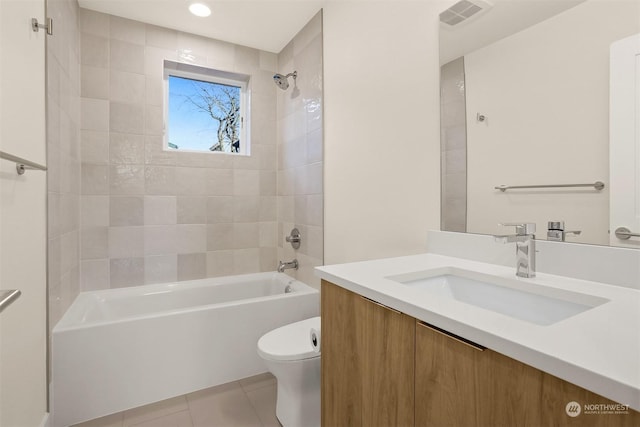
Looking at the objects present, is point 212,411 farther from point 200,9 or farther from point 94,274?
point 200,9

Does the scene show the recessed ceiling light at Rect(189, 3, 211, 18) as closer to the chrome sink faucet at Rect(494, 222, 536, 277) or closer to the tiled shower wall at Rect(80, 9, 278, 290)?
the tiled shower wall at Rect(80, 9, 278, 290)

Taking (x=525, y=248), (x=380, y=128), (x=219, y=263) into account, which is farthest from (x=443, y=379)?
(x=219, y=263)

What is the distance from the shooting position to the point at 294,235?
2631mm

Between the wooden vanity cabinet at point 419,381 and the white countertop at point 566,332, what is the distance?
0.03 m

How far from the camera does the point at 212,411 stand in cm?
173

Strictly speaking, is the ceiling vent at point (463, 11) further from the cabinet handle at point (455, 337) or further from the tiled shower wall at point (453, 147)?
the cabinet handle at point (455, 337)

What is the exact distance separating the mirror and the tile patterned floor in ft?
4.63

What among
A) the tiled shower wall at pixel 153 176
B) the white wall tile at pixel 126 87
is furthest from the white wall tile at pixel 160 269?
the white wall tile at pixel 126 87

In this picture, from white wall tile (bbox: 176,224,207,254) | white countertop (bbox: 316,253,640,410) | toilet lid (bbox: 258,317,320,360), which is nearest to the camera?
white countertop (bbox: 316,253,640,410)

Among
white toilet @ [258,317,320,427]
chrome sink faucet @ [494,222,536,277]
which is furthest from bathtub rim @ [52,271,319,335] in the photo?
chrome sink faucet @ [494,222,536,277]

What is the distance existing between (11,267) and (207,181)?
5.39 ft

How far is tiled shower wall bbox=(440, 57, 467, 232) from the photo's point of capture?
52.2 inches

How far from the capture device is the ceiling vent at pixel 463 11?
4.17 feet

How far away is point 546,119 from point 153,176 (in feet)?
8.30
